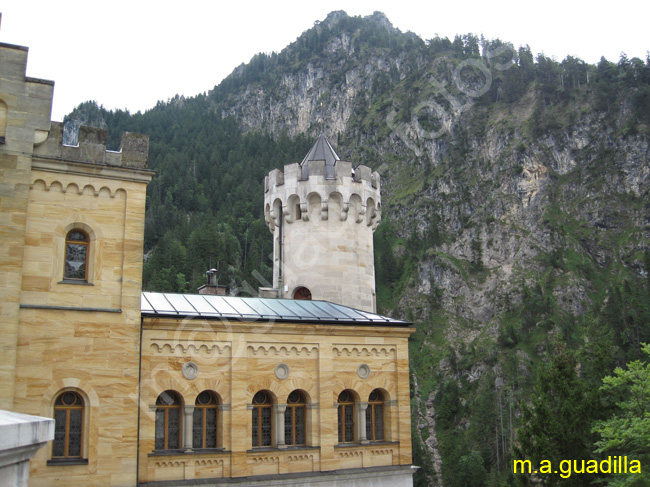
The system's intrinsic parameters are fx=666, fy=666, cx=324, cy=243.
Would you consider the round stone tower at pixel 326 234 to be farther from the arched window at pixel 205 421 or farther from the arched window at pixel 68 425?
the arched window at pixel 68 425

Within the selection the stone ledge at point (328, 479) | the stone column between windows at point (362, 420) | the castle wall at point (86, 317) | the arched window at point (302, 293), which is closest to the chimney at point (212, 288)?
the arched window at point (302, 293)

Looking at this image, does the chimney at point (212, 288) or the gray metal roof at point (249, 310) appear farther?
the chimney at point (212, 288)

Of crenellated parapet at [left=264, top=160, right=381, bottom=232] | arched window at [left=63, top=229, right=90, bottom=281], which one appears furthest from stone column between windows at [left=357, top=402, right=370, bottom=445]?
arched window at [left=63, top=229, right=90, bottom=281]

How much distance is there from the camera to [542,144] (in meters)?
175

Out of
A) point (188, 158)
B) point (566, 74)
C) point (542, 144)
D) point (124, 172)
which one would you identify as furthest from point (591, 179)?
point (124, 172)

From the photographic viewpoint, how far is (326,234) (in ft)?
96.0

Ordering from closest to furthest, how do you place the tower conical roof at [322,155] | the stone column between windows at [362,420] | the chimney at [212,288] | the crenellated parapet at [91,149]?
the crenellated parapet at [91,149] → the stone column between windows at [362,420] → the chimney at [212,288] → the tower conical roof at [322,155]

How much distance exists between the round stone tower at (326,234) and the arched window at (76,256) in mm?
11608

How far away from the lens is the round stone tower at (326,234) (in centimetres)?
2881

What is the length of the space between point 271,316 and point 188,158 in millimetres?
173804

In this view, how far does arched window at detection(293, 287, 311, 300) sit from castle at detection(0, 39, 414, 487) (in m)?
4.37

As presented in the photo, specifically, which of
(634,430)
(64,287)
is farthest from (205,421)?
(634,430)

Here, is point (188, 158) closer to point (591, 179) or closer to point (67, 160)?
point (591, 179)

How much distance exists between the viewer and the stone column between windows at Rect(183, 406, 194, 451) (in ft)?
65.1
